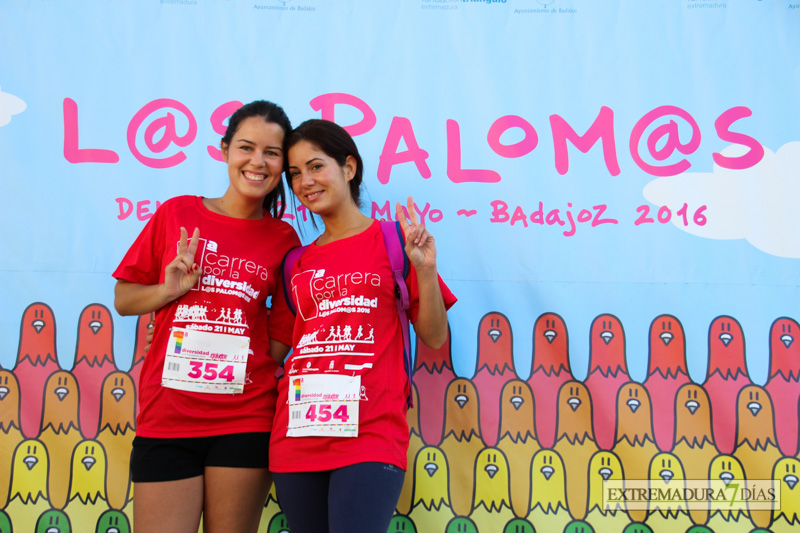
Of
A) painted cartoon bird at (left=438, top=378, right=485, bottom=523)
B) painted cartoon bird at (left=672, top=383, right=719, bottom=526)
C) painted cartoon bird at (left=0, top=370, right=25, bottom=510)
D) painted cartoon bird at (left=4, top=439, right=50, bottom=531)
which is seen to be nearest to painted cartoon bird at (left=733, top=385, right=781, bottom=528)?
painted cartoon bird at (left=672, top=383, right=719, bottom=526)

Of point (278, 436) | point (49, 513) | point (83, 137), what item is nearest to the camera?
point (278, 436)

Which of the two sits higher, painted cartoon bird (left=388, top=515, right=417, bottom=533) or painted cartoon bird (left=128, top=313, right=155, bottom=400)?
painted cartoon bird (left=128, top=313, right=155, bottom=400)

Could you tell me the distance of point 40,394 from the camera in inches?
95.2

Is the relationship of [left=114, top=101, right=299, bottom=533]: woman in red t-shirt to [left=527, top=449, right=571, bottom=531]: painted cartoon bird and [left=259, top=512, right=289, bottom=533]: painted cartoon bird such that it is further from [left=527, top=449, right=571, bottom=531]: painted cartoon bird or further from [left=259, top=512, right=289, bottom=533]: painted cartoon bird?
[left=527, top=449, right=571, bottom=531]: painted cartoon bird

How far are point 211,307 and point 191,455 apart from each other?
446 millimetres

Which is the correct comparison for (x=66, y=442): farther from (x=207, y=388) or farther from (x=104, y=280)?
(x=207, y=388)

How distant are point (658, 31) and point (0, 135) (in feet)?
9.11

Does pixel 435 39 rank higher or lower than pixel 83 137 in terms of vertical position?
higher

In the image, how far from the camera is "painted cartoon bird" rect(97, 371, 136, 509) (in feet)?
7.75

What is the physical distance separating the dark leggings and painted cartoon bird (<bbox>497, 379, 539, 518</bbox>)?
0.74 meters

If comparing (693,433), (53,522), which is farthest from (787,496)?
(53,522)

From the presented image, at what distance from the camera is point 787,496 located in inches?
90.4

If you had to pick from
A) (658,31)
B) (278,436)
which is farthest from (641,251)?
(278,436)

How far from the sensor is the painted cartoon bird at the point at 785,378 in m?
2.32
